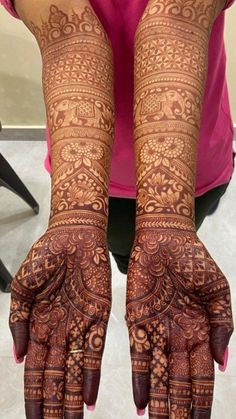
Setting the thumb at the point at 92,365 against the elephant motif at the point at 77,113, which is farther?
the elephant motif at the point at 77,113

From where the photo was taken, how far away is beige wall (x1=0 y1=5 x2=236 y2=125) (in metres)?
1.78

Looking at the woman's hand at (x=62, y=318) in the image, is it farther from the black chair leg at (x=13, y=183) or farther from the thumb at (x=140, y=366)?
the black chair leg at (x=13, y=183)

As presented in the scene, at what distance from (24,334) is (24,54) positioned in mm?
1622

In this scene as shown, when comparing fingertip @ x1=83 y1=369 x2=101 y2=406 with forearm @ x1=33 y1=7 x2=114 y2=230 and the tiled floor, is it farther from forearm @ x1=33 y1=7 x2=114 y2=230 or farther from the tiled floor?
the tiled floor

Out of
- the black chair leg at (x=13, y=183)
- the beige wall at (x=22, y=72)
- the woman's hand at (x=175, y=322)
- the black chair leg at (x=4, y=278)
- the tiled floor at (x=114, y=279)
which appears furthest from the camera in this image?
the beige wall at (x=22, y=72)

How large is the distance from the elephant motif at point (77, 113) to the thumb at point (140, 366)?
1.05ft

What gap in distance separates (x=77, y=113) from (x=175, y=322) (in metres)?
0.34

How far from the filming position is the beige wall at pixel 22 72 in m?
1.78

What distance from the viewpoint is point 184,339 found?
545 mm

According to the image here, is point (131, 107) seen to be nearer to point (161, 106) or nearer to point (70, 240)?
point (161, 106)

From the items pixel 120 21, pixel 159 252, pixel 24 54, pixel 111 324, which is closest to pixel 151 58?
pixel 120 21

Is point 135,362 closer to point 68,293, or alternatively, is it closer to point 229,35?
point 68,293

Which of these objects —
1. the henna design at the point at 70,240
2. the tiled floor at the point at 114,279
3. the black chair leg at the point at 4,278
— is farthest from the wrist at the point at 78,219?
the black chair leg at the point at 4,278

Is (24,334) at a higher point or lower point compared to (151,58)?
lower
